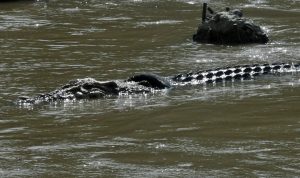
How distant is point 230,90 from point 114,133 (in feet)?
8.08

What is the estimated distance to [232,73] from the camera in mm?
10070

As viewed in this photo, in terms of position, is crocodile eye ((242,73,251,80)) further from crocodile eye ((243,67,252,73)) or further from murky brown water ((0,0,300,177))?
murky brown water ((0,0,300,177))

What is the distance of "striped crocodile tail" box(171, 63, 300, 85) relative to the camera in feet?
32.2

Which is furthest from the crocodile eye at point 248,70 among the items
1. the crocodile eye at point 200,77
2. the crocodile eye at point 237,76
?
the crocodile eye at point 200,77

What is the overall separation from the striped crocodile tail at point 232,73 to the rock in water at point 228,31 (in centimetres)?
249

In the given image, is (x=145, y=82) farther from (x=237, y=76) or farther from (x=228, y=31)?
(x=228, y=31)

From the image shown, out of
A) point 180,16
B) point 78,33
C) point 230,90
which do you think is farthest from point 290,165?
point 180,16

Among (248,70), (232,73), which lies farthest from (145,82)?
(248,70)

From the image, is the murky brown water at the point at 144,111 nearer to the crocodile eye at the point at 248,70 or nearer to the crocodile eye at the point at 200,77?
the crocodile eye at the point at 248,70

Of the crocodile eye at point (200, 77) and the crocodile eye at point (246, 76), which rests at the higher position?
the crocodile eye at point (200, 77)

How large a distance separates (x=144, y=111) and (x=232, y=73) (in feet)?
7.17

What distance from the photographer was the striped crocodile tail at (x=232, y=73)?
9.81 m

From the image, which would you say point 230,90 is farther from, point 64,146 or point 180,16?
point 180,16

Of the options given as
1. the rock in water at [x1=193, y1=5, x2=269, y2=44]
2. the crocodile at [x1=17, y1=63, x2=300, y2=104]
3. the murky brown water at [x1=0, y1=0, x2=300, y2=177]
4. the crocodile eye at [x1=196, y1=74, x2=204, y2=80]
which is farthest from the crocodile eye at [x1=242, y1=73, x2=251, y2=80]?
the rock in water at [x1=193, y1=5, x2=269, y2=44]
